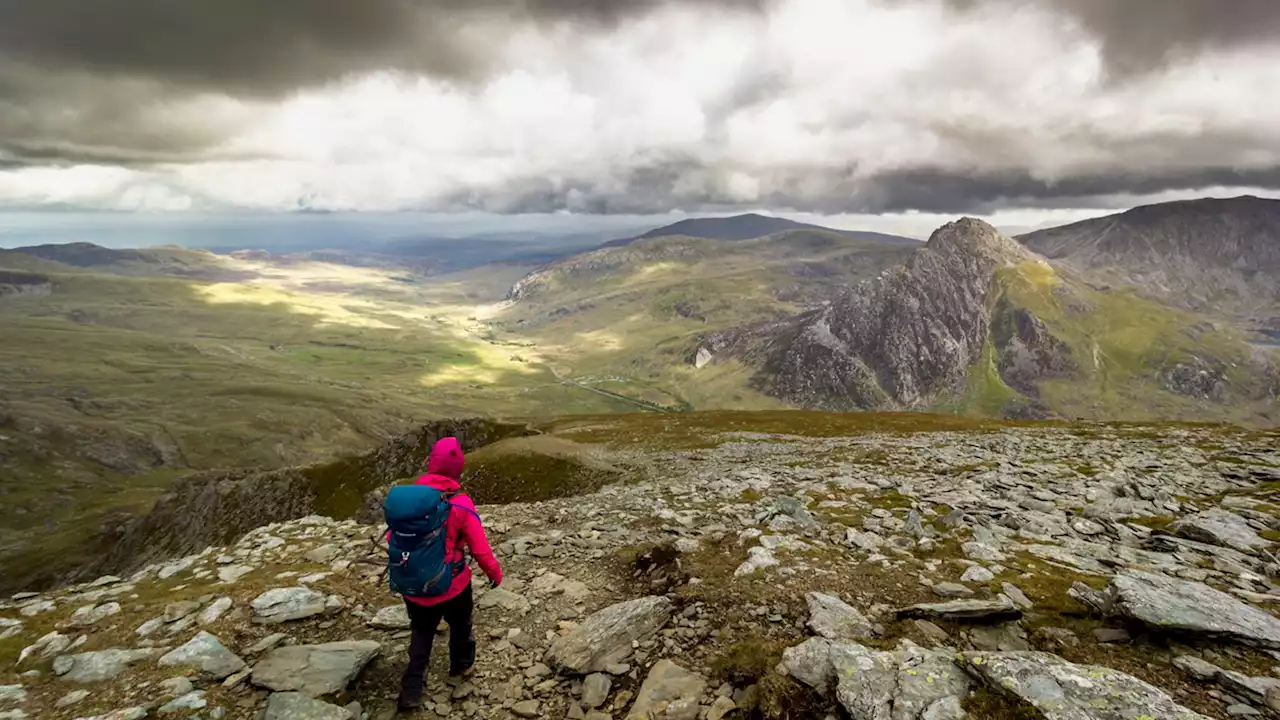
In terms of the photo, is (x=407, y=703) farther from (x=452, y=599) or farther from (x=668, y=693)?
(x=668, y=693)

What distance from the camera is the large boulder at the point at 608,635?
10875 millimetres

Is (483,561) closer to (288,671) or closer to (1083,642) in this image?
(288,671)

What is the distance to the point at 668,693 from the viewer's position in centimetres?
962

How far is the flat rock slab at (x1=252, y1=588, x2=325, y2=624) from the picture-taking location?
13.1 m

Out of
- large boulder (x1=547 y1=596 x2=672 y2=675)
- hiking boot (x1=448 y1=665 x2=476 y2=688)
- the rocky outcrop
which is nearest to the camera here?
hiking boot (x1=448 y1=665 x2=476 y2=688)

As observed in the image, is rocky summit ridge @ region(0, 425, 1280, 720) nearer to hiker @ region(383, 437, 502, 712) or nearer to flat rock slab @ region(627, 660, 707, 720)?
flat rock slab @ region(627, 660, 707, 720)

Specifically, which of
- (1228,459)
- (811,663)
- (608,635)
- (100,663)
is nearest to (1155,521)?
(811,663)

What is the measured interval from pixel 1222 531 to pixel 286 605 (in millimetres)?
24382

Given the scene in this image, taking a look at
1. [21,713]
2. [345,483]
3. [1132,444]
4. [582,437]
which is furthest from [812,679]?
[345,483]

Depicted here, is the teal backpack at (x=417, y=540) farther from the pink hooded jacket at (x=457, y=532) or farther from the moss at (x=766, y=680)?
the moss at (x=766, y=680)

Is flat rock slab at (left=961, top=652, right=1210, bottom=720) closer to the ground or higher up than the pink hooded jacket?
closer to the ground

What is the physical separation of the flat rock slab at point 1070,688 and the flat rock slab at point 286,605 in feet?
43.8

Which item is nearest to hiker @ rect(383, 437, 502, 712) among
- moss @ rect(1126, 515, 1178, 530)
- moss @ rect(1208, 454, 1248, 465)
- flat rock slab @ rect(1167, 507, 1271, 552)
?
flat rock slab @ rect(1167, 507, 1271, 552)

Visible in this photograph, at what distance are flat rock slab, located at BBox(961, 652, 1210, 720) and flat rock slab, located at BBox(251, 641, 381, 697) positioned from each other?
1026cm
